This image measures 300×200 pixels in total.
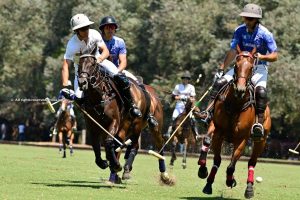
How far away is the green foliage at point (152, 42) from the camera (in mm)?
50500

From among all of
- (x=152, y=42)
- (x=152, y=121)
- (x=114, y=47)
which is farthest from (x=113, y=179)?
(x=152, y=42)

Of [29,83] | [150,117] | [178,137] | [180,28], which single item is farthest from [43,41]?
[150,117]

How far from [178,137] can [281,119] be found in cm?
2512

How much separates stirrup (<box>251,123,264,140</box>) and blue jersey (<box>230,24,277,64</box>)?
129 centimetres

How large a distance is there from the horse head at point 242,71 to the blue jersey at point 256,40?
62 cm

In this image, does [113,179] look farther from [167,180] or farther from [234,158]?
[234,158]

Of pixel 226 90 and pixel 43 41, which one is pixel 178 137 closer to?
pixel 226 90

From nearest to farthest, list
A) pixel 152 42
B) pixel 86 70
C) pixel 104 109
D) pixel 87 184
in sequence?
pixel 86 70, pixel 104 109, pixel 87 184, pixel 152 42

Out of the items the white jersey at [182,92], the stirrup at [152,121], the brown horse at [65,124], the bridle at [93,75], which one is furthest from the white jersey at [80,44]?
the brown horse at [65,124]

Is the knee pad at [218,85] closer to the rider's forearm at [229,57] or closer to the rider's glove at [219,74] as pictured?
the rider's glove at [219,74]

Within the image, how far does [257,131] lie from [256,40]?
1546 mm

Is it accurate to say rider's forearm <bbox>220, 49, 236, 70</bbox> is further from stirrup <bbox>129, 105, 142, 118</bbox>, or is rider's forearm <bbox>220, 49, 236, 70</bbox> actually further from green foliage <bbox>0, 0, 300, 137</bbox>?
green foliage <bbox>0, 0, 300, 137</bbox>

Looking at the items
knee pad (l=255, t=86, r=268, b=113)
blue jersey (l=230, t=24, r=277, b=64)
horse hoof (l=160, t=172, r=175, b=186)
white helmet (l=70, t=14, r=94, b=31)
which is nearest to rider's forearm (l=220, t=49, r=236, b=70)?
blue jersey (l=230, t=24, r=277, b=64)

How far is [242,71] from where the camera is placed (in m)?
12.9
